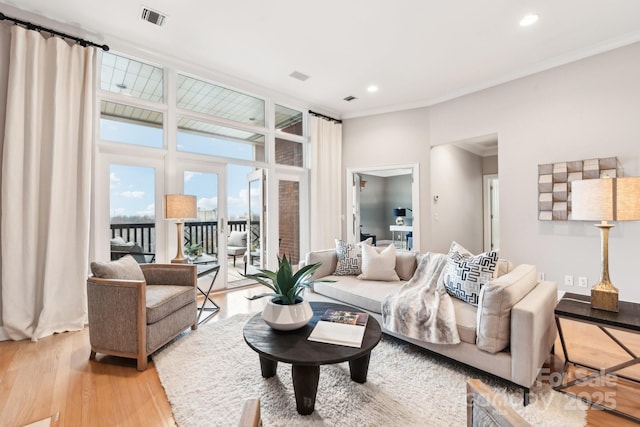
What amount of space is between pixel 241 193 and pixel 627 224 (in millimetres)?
4927

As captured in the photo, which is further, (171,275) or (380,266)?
(380,266)

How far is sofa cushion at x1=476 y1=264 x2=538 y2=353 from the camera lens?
1.82 metres

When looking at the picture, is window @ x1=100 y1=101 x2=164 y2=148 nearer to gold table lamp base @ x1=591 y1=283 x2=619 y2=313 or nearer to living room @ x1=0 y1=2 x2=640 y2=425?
living room @ x1=0 y1=2 x2=640 y2=425

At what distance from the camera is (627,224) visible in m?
3.23

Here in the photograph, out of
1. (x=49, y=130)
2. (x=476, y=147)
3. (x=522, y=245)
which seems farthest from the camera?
(x=476, y=147)

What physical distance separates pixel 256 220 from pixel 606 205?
4.35 metres

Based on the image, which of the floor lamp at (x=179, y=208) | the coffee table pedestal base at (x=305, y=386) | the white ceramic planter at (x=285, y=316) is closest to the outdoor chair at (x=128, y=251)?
the floor lamp at (x=179, y=208)

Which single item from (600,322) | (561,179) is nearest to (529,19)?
(561,179)

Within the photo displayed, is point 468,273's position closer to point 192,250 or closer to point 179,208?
point 179,208

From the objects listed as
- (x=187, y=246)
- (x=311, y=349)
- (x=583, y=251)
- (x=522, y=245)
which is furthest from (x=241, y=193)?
(x=583, y=251)

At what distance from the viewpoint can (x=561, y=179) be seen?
364cm

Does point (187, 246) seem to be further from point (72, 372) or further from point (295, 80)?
point (295, 80)

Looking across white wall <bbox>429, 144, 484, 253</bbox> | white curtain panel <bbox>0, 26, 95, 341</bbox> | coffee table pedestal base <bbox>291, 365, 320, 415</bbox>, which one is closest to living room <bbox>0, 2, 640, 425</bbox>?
white wall <bbox>429, 144, 484, 253</bbox>

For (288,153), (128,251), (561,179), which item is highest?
(288,153)
